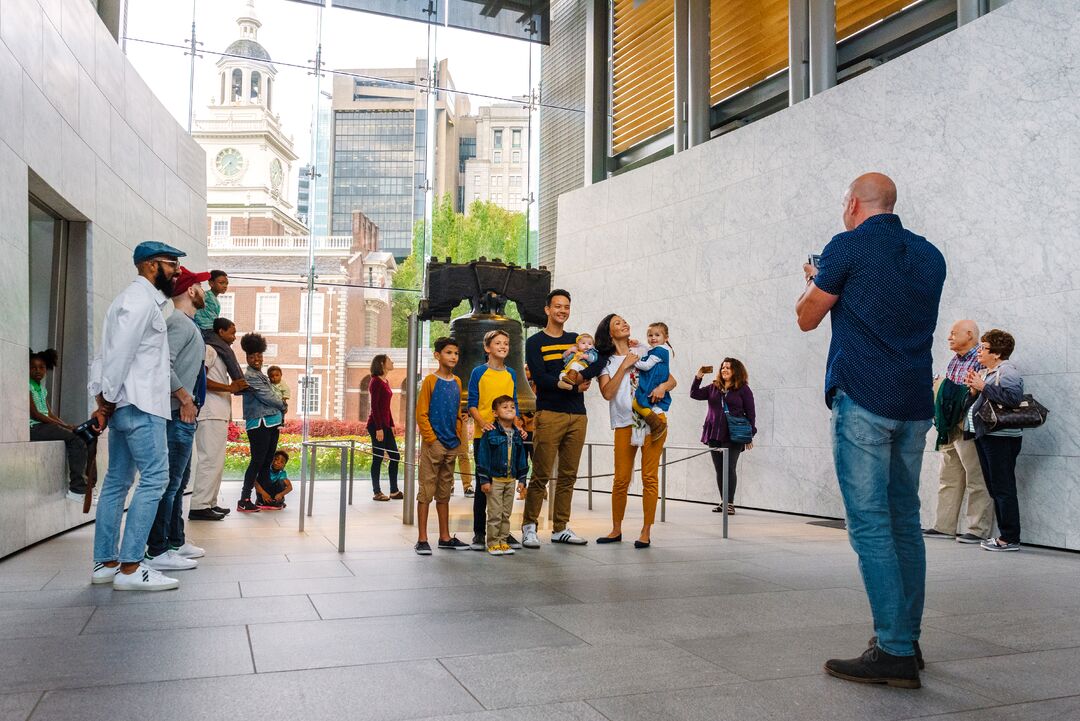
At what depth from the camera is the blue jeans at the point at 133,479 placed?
460cm

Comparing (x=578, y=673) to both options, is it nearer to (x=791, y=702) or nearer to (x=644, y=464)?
(x=791, y=702)

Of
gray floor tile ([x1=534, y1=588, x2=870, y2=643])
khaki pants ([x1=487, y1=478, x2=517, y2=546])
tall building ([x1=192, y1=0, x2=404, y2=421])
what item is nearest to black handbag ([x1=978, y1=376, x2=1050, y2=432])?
gray floor tile ([x1=534, y1=588, x2=870, y2=643])

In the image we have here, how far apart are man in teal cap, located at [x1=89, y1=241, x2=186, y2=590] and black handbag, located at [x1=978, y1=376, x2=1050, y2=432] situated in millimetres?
5213

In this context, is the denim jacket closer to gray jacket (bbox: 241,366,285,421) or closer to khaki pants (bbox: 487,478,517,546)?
khaki pants (bbox: 487,478,517,546)

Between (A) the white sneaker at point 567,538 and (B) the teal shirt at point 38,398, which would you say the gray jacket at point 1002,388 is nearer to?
(A) the white sneaker at point 567,538

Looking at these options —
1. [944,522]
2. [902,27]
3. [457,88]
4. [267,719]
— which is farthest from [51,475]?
[457,88]

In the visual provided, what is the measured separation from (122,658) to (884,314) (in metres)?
2.88

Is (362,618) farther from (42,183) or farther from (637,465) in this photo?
(637,465)

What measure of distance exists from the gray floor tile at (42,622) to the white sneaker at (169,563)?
1035 mm

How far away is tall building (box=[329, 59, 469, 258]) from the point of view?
531 inches

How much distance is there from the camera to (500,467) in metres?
5.88

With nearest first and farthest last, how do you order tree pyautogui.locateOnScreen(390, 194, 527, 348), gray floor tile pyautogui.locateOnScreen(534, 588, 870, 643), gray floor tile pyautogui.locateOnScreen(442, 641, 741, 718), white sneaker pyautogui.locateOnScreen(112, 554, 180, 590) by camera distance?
gray floor tile pyautogui.locateOnScreen(442, 641, 741, 718) → gray floor tile pyautogui.locateOnScreen(534, 588, 870, 643) → white sneaker pyautogui.locateOnScreen(112, 554, 180, 590) → tree pyautogui.locateOnScreen(390, 194, 527, 348)

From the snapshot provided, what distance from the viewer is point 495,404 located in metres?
6.02

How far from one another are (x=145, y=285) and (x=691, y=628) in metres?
3.13
